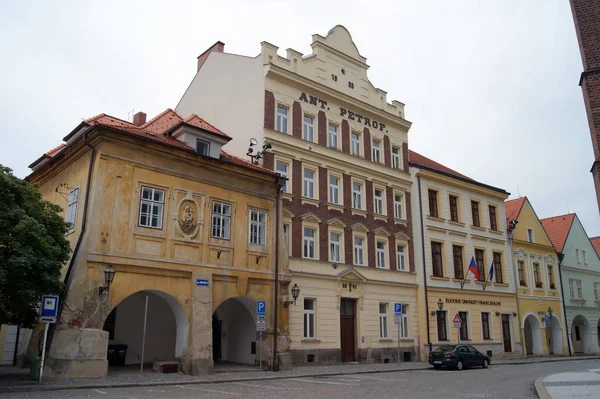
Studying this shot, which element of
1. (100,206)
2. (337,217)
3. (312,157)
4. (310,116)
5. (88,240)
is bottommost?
(88,240)

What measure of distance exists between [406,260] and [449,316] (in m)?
4.91

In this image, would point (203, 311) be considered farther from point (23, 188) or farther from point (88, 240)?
point (23, 188)

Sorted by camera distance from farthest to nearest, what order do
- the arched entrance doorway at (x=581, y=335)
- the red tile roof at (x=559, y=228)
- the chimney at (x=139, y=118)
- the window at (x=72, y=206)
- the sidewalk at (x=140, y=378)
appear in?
the red tile roof at (x=559, y=228), the arched entrance doorway at (x=581, y=335), the chimney at (x=139, y=118), the window at (x=72, y=206), the sidewalk at (x=140, y=378)

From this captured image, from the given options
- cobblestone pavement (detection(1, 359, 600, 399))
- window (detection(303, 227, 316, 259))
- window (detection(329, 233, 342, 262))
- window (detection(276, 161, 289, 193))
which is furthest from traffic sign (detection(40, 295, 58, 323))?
window (detection(329, 233, 342, 262))

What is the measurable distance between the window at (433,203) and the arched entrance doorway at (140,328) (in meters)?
18.6

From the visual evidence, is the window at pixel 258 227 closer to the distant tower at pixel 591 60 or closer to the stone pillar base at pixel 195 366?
the stone pillar base at pixel 195 366

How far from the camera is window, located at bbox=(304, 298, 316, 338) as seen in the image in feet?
85.7

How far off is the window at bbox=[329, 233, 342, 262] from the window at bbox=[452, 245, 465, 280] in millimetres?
10743

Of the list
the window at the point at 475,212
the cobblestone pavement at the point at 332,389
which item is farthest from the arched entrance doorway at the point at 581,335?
the cobblestone pavement at the point at 332,389

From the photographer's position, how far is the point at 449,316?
33594mm

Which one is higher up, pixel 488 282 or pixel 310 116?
pixel 310 116

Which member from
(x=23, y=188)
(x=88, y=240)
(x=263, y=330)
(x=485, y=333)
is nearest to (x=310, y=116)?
(x=263, y=330)

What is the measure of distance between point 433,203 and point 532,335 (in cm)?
1440

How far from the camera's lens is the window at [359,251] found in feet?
→ 96.4
